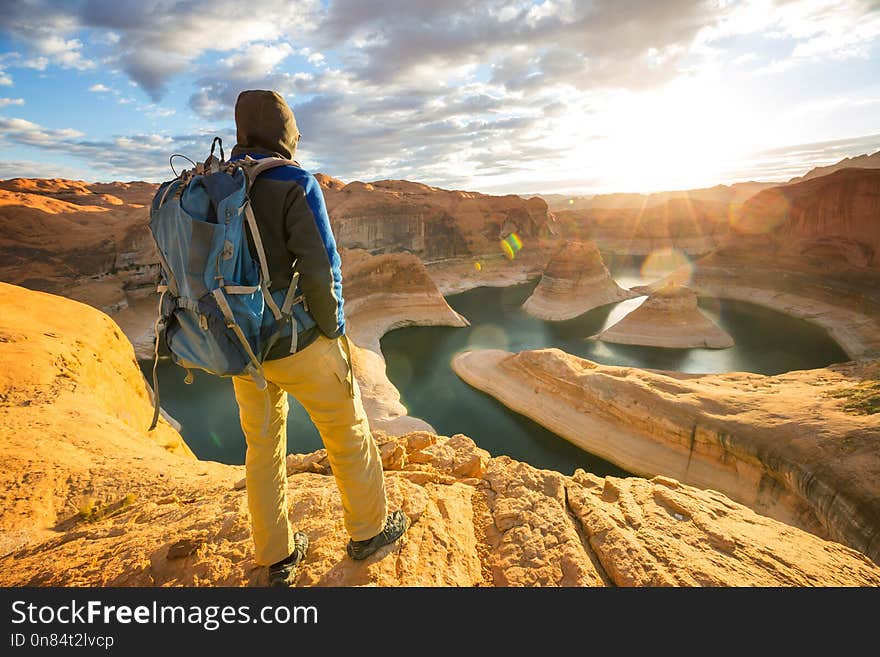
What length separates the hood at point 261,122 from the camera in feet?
5.87

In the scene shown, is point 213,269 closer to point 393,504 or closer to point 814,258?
point 393,504

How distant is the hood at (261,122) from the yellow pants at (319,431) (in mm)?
915

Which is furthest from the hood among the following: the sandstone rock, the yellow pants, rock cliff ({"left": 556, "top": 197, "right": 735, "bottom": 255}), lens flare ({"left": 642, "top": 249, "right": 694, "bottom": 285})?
rock cliff ({"left": 556, "top": 197, "right": 735, "bottom": 255})

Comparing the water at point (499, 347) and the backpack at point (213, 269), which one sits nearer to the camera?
the backpack at point (213, 269)

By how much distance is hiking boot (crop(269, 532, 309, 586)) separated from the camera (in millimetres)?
2076

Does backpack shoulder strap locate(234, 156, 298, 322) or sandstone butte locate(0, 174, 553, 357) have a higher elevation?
sandstone butte locate(0, 174, 553, 357)

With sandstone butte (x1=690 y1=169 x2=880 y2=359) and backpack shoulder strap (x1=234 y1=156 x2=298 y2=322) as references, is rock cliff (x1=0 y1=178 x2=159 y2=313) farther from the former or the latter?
sandstone butte (x1=690 y1=169 x2=880 y2=359)

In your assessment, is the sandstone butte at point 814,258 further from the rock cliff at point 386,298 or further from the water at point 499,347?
the rock cliff at point 386,298

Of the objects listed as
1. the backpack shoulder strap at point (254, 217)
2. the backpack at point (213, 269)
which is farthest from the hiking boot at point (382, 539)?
the backpack shoulder strap at point (254, 217)

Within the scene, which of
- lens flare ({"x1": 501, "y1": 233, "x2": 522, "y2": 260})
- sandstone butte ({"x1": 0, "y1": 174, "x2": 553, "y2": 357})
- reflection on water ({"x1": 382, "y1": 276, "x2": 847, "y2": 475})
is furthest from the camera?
lens flare ({"x1": 501, "y1": 233, "x2": 522, "y2": 260})

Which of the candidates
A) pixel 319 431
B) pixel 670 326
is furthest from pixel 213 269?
pixel 670 326

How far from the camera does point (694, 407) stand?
985 centimetres

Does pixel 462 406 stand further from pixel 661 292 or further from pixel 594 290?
pixel 594 290

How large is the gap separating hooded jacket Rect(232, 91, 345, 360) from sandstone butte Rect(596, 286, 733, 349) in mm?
21294
